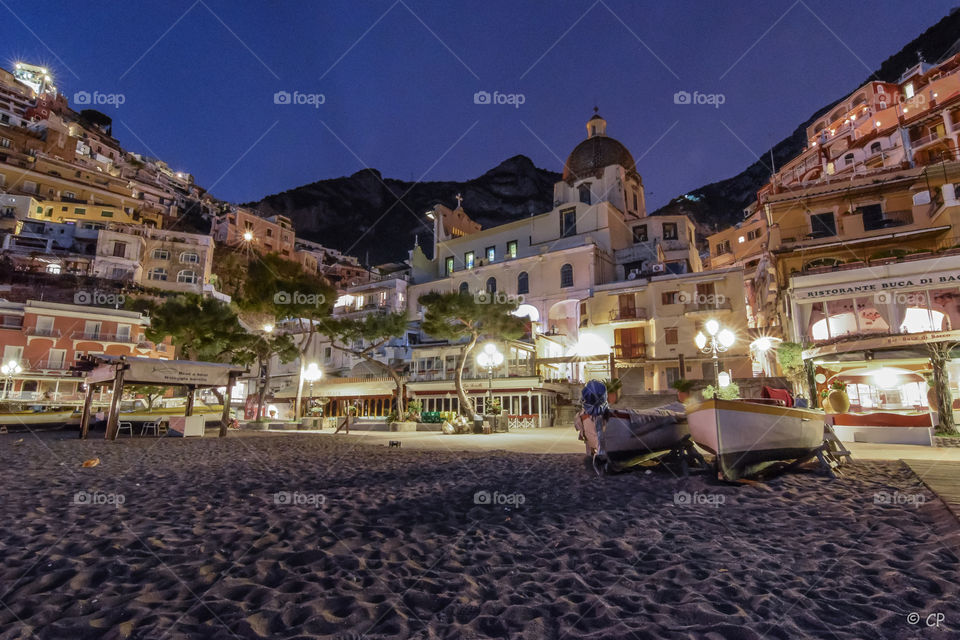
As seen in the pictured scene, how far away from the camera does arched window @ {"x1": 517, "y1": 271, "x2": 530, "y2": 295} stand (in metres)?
37.1

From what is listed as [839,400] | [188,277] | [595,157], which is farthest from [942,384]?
[188,277]

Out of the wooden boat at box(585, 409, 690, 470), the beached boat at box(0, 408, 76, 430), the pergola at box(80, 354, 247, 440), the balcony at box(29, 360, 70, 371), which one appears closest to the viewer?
the wooden boat at box(585, 409, 690, 470)

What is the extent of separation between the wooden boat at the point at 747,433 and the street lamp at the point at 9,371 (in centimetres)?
4259

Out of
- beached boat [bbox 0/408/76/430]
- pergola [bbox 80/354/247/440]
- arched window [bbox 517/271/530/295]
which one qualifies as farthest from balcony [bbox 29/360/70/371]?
arched window [bbox 517/271/530/295]

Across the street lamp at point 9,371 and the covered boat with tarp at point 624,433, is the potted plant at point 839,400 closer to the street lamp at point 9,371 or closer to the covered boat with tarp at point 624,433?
the covered boat with tarp at point 624,433

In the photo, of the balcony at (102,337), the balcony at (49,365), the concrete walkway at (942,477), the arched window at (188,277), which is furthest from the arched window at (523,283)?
the arched window at (188,277)

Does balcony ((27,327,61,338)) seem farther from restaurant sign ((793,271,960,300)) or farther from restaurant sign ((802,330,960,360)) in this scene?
restaurant sign ((793,271,960,300))

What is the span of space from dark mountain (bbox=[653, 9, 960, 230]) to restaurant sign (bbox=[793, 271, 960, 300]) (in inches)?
2616

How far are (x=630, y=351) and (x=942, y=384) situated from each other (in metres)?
18.5

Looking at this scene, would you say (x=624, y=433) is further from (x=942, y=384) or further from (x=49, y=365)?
(x=49, y=365)

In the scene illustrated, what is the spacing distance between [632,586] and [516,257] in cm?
3502

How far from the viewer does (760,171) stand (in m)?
91.1

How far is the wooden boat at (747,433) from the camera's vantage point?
7.75 metres

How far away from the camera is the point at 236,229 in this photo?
201 ft
